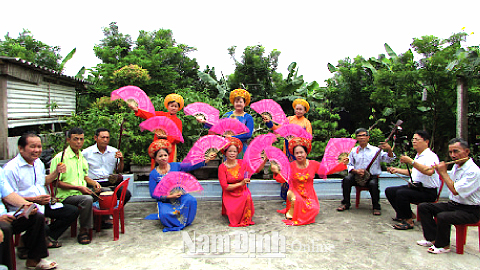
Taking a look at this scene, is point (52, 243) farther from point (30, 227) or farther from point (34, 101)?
point (34, 101)

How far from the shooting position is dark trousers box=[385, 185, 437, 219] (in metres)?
4.07

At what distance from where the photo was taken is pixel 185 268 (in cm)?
302

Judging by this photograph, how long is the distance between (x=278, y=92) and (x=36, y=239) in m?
7.19

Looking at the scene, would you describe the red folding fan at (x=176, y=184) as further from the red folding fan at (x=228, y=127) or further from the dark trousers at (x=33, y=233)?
the dark trousers at (x=33, y=233)

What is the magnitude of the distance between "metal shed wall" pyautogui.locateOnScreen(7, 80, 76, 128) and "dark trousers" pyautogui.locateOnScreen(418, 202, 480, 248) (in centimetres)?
667

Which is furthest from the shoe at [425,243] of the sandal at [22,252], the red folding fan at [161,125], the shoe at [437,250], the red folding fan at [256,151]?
the sandal at [22,252]

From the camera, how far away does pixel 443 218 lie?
3.30m

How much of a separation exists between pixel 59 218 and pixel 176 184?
1.36 m

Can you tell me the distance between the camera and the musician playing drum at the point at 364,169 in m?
4.76

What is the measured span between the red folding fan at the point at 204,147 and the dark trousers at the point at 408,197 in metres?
2.45

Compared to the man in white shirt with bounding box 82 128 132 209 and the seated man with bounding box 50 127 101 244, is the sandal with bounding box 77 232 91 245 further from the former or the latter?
the man in white shirt with bounding box 82 128 132 209

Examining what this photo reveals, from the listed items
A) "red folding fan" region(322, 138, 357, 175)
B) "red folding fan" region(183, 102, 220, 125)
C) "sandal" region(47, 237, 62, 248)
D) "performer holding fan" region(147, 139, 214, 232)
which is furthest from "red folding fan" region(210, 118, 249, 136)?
"sandal" region(47, 237, 62, 248)

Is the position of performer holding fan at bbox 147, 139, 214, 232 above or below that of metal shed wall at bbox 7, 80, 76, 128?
below

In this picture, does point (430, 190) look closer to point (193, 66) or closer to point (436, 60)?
point (436, 60)
